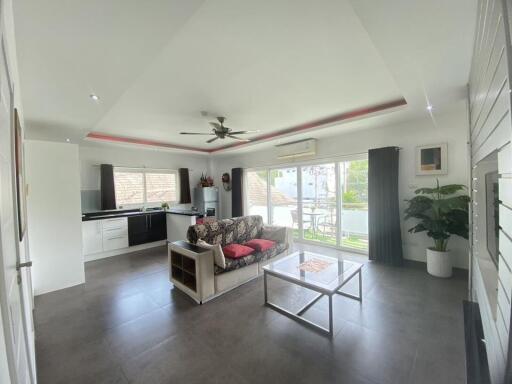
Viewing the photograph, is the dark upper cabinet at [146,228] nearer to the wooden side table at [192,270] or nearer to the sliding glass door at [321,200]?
the wooden side table at [192,270]

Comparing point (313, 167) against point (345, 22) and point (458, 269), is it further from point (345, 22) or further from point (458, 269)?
point (345, 22)

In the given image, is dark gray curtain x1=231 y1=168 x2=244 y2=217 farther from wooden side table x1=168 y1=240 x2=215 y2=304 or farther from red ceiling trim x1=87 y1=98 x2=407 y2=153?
wooden side table x1=168 y1=240 x2=215 y2=304

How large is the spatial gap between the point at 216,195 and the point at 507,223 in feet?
20.9

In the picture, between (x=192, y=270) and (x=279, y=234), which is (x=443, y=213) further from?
(x=192, y=270)

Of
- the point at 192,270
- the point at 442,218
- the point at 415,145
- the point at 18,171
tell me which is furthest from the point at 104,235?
the point at 415,145

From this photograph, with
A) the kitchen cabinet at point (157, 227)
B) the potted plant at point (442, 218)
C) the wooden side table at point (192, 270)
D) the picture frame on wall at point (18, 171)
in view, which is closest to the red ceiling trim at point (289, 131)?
the potted plant at point (442, 218)

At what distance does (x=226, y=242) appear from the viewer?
137 inches

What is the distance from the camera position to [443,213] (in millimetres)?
3037

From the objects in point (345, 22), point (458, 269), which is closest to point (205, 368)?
point (345, 22)

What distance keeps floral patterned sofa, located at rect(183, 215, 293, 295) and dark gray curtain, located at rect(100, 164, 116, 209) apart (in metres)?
2.96

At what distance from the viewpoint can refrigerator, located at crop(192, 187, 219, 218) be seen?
639 centimetres

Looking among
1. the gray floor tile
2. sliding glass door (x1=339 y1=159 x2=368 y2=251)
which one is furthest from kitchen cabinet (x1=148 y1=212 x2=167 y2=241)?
sliding glass door (x1=339 y1=159 x2=368 y2=251)

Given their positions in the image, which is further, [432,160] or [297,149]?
[297,149]

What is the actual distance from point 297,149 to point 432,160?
93.3 inches
